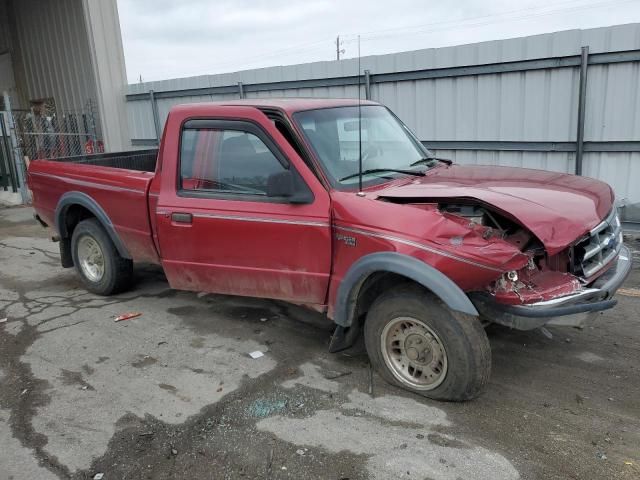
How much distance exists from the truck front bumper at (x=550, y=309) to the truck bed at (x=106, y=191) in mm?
2990

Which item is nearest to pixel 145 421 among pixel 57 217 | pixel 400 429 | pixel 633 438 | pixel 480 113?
pixel 400 429

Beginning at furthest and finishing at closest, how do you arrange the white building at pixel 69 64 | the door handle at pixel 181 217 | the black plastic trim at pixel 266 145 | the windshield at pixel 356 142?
1. the white building at pixel 69 64
2. the door handle at pixel 181 217
3. the windshield at pixel 356 142
4. the black plastic trim at pixel 266 145

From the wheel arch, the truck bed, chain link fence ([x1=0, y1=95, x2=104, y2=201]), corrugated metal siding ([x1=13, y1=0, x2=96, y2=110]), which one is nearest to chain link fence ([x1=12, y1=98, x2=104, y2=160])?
chain link fence ([x1=0, y1=95, x2=104, y2=201])

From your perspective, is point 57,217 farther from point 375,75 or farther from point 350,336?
point 375,75

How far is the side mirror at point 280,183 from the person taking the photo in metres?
3.62

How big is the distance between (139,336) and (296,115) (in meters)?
2.35

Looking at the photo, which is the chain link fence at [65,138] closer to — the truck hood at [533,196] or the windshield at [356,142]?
the windshield at [356,142]

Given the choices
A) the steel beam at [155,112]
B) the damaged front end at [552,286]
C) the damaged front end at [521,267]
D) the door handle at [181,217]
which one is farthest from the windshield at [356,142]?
the steel beam at [155,112]

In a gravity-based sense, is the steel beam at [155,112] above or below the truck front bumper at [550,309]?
above

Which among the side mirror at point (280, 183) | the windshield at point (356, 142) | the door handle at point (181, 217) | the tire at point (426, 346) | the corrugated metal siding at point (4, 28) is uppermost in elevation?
the corrugated metal siding at point (4, 28)

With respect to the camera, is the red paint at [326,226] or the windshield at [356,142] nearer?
the red paint at [326,226]

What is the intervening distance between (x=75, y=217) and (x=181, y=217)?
2.20m

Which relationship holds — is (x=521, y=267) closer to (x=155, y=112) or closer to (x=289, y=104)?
(x=289, y=104)

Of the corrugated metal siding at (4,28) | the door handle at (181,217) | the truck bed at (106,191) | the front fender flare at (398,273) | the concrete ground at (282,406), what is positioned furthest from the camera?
the corrugated metal siding at (4,28)
